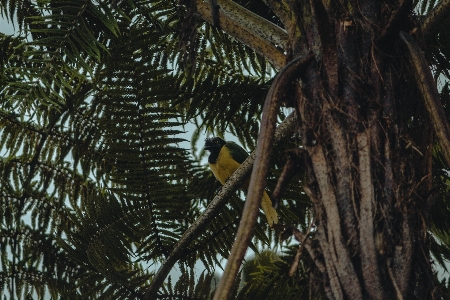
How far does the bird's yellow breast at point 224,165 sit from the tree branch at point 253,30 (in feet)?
6.57

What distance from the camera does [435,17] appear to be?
154cm

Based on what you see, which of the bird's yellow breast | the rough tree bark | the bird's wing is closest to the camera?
the rough tree bark

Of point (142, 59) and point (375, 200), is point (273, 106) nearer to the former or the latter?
point (375, 200)

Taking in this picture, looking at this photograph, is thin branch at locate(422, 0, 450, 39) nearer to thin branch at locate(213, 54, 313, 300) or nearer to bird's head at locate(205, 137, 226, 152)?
thin branch at locate(213, 54, 313, 300)

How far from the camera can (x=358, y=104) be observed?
126 cm

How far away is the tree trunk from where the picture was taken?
109 cm

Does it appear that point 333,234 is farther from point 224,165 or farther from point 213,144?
point 213,144

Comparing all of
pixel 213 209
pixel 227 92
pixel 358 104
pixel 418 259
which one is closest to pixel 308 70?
pixel 358 104

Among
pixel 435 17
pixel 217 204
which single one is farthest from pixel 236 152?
pixel 435 17

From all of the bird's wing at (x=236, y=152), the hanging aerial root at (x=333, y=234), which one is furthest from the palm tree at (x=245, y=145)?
the bird's wing at (x=236, y=152)

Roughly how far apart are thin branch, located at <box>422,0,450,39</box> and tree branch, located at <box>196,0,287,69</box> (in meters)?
0.33

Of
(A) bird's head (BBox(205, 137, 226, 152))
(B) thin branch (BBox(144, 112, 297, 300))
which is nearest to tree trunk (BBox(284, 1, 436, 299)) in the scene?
(B) thin branch (BBox(144, 112, 297, 300))

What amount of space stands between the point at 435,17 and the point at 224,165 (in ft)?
7.90

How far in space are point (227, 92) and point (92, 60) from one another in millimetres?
545
